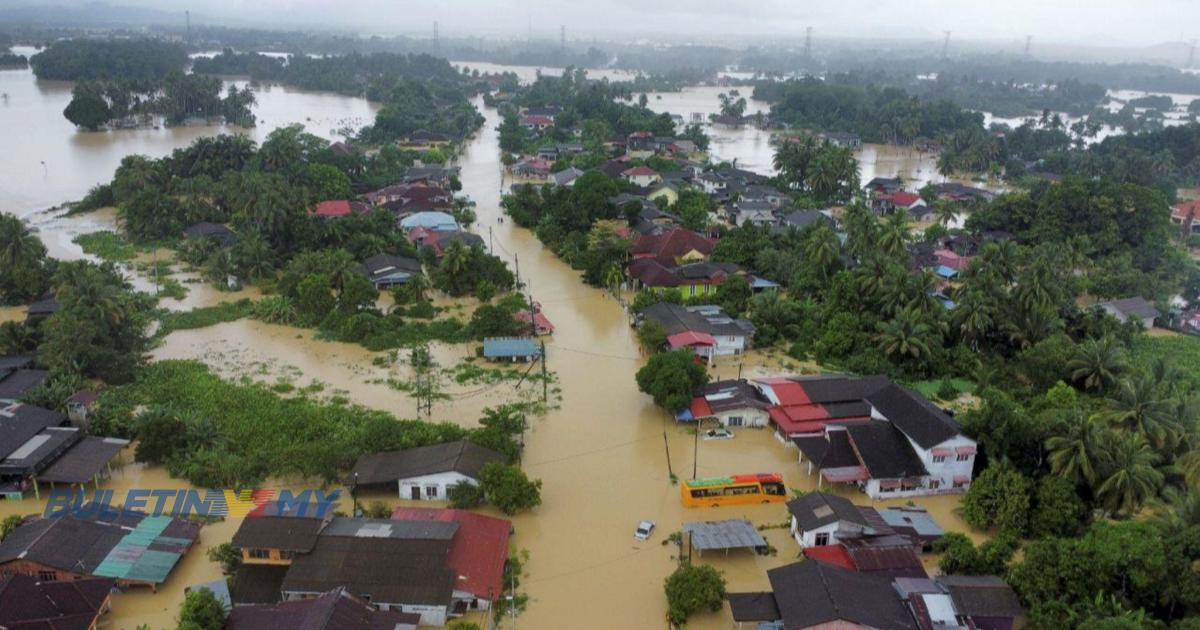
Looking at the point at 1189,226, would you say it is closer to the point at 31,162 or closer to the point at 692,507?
the point at 692,507

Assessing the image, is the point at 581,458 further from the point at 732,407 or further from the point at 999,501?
the point at 999,501

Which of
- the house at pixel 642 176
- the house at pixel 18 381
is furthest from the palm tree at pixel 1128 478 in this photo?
the house at pixel 642 176

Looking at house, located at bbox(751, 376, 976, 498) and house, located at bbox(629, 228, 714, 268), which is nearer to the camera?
house, located at bbox(751, 376, 976, 498)

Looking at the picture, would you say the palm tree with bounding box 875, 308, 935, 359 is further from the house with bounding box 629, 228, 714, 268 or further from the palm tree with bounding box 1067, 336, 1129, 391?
the house with bounding box 629, 228, 714, 268

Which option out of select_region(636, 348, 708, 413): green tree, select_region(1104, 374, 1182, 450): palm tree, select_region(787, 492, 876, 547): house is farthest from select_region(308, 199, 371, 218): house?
select_region(1104, 374, 1182, 450): palm tree

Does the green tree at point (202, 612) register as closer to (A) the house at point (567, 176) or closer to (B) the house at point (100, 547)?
(B) the house at point (100, 547)

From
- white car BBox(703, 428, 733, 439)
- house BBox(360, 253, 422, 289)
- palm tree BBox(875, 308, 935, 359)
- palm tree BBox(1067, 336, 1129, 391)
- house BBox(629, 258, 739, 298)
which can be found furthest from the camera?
house BBox(360, 253, 422, 289)
